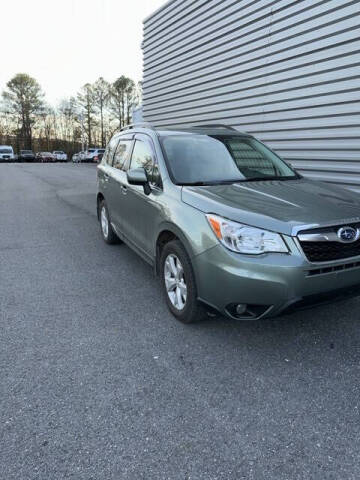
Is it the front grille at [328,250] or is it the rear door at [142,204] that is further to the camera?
the rear door at [142,204]

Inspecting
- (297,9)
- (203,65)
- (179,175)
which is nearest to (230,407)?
(179,175)

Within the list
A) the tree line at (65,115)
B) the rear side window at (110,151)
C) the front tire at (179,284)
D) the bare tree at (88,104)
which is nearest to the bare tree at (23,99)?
the tree line at (65,115)

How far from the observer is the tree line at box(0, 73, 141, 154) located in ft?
162

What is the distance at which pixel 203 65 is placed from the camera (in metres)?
8.65

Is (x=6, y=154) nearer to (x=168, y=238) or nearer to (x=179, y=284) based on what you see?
(x=168, y=238)

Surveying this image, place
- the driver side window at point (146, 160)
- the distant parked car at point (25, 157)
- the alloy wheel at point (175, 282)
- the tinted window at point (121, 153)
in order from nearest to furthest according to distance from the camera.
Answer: the alloy wheel at point (175, 282) < the driver side window at point (146, 160) < the tinted window at point (121, 153) < the distant parked car at point (25, 157)

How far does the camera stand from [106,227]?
5773 millimetres

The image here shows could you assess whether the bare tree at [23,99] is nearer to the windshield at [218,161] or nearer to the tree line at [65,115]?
the tree line at [65,115]

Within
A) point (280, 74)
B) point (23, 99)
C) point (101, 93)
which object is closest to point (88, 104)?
point (101, 93)

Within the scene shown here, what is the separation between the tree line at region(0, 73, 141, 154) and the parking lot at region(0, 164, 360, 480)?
1878 inches

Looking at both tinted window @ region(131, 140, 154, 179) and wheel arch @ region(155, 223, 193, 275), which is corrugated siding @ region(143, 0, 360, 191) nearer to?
tinted window @ region(131, 140, 154, 179)

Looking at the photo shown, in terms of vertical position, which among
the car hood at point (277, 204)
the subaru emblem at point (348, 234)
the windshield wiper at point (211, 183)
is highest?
the windshield wiper at point (211, 183)

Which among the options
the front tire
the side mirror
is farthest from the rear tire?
the front tire

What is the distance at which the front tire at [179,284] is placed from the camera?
2.95 meters
